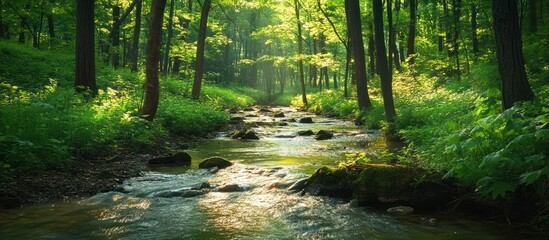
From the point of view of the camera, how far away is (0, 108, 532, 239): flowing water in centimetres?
482

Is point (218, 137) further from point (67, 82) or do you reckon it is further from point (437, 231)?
point (437, 231)

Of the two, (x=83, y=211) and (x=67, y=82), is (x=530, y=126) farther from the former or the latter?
(x=67, y=82)

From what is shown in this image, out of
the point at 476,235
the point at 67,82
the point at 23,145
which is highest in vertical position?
the point at 67,82

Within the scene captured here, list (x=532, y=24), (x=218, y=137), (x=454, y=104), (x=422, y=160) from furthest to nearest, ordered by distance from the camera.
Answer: (x=532, y=24) → (x=218, y=137) → (x=454, y=104) → (x=422, y=160)

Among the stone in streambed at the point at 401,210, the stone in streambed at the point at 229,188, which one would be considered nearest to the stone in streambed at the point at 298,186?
the stone in streambed at the point at 229,188

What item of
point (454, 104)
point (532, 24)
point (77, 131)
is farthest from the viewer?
point (532, 24)

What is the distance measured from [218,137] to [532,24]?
15886 millimetres

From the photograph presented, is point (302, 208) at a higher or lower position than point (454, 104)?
lower

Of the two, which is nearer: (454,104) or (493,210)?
(493,210)

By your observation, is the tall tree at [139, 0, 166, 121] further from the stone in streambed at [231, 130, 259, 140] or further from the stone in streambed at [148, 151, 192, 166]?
the stone in streambed at [231, 130, 259, 140]

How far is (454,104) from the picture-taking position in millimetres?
11680

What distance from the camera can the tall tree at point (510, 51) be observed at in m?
6.36

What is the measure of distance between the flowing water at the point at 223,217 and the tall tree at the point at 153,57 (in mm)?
4579

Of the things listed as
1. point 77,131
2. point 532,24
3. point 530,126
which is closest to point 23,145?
point 77,131
